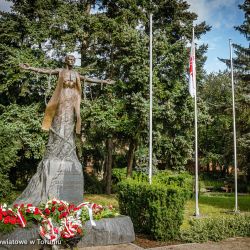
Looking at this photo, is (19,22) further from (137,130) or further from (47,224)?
(47,224)

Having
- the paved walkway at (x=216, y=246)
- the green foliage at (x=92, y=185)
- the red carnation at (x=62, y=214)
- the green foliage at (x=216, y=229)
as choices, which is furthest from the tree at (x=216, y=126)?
the red carnation at (x=62, y=214)

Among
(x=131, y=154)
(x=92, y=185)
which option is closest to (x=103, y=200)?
(x=92, y=185)

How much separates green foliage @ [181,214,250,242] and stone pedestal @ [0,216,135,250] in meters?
2.34

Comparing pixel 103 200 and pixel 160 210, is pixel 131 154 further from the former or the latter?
pixel 160 210

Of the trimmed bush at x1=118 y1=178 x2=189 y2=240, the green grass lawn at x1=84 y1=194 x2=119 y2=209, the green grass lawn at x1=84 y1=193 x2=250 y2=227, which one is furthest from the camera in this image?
the green grass lawn at x1=84 y1=194 x2=119 y2=209

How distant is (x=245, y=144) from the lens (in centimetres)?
2720

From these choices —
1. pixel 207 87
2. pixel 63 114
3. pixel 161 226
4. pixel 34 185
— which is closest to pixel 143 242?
pixel 161 226

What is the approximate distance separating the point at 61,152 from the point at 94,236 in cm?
249

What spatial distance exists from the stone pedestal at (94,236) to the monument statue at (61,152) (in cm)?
127

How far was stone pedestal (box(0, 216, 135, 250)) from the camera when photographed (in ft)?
24.6

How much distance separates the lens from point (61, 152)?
31.6ft

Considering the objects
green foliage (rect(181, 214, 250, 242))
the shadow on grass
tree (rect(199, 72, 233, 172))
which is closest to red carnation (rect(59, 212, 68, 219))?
green foliage (rect(181, 214, 250, 242))

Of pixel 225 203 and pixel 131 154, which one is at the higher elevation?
pixel 131 154

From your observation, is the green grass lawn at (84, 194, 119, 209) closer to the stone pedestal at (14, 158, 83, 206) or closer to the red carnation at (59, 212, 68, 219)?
the stone pedestal at (14, 158, 83, 206)
